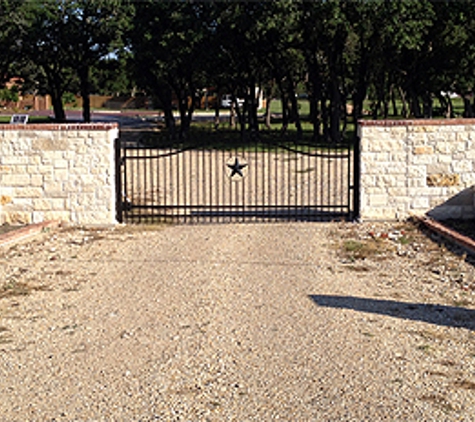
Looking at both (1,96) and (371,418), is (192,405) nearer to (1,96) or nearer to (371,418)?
(371,418)

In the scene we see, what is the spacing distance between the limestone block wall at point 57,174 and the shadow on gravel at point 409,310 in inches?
234

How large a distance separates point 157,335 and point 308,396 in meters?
2.06

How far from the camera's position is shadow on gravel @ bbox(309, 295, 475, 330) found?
8470mm

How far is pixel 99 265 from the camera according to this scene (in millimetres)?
11305

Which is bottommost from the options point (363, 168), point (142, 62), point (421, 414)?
point (421, 414)

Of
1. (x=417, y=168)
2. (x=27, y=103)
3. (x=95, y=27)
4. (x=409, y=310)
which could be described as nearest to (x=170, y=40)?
(x=95, y=27)

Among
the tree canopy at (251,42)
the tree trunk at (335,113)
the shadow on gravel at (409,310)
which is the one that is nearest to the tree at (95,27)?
the tree canopy at (251,42)

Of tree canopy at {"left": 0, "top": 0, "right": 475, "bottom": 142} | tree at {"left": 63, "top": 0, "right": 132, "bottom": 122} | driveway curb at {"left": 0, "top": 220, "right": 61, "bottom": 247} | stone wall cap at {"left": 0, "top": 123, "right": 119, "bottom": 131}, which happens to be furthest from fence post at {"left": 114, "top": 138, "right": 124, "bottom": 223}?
tree at {"left": 63, "top": 0, "right": 132, "bottom": 122}

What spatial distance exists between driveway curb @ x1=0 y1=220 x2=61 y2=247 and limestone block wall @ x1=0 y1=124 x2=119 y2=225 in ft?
1.03

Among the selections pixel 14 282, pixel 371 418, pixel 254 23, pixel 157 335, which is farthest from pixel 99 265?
pixel 254 23

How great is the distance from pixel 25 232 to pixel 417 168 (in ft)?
21.3

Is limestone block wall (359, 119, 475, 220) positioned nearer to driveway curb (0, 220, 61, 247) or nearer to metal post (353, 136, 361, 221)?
metal post (353, 136, 361, 221)

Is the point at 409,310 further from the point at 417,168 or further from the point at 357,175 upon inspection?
the point at 417,168

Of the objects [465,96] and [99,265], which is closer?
[99,265]
